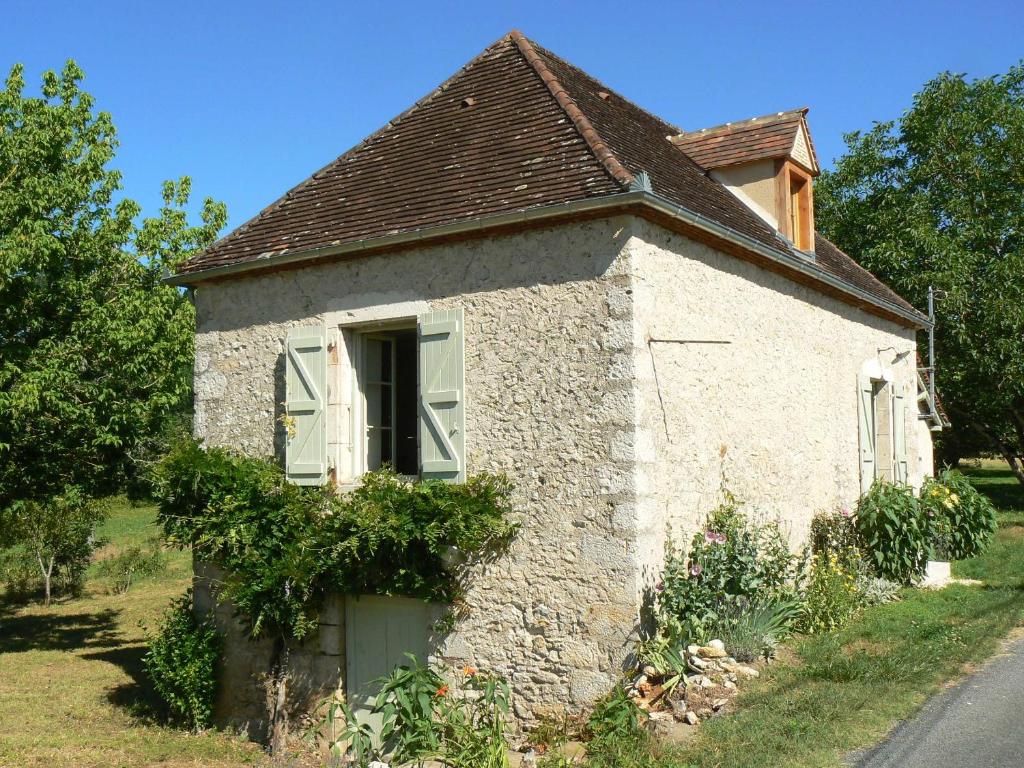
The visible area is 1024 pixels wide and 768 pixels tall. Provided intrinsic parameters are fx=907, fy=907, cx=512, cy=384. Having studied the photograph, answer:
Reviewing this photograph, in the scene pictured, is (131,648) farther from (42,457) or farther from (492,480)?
(492,480)

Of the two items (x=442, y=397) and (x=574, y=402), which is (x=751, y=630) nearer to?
(x=574, y=402)

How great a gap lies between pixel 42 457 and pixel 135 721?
12.2ft

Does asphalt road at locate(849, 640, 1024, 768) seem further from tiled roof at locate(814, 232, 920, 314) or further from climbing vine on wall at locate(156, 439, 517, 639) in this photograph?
tiled roof at locate(814, 232, 920, 314)

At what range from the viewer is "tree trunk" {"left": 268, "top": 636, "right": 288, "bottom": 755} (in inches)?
317

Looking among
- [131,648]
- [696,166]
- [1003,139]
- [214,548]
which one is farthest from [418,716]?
[1003,139]

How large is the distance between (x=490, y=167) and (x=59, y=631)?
11.4 metres

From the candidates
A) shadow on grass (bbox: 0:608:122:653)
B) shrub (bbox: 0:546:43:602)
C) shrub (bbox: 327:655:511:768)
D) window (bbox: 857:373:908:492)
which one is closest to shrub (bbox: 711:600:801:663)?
shrub (bbox: 327:655:511:768)

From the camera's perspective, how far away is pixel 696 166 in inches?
381

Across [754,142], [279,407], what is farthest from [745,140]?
[279,407]

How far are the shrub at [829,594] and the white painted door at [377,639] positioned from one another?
321 cm

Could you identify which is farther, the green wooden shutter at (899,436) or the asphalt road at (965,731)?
the green wooden shutter at (899,436)

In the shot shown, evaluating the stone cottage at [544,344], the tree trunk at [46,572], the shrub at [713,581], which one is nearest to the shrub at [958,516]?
the stone cottage at [544,344]

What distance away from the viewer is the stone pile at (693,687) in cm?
584

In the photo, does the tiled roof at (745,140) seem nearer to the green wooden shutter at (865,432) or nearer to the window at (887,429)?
the green wooden shutter at (865,432)
